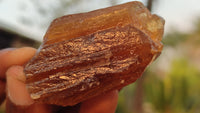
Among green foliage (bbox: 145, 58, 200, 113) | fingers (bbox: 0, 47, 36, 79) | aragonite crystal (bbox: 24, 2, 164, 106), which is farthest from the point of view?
green foliage (bbox: 145, 58, 200, 113)

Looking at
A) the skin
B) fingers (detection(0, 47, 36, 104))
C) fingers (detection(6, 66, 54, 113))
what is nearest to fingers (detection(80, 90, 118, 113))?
the skin

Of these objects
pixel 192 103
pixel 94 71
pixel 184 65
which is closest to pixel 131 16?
pixel 94 71

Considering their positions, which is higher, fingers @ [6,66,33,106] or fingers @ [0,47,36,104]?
fingers @ [0,47,36,104]

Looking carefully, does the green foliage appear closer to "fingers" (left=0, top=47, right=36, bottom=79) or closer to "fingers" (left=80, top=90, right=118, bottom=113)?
"fingers" (left=80, top=90, right=118, bottom=113)

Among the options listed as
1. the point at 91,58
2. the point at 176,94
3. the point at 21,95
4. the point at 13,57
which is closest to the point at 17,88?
the point at 21,95

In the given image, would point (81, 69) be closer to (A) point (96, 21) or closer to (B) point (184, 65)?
(A) point (96, 21)

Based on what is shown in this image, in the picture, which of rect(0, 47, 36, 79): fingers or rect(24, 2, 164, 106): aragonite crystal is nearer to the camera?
rect(24, 2, 164, 106): aragonite crystal

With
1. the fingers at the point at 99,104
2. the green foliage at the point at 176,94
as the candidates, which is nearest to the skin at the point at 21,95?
the fingers at the point at 99,104

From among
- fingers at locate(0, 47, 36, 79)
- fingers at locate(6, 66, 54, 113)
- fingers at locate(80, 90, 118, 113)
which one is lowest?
fingers at locate(80, 90, 118, 113)
